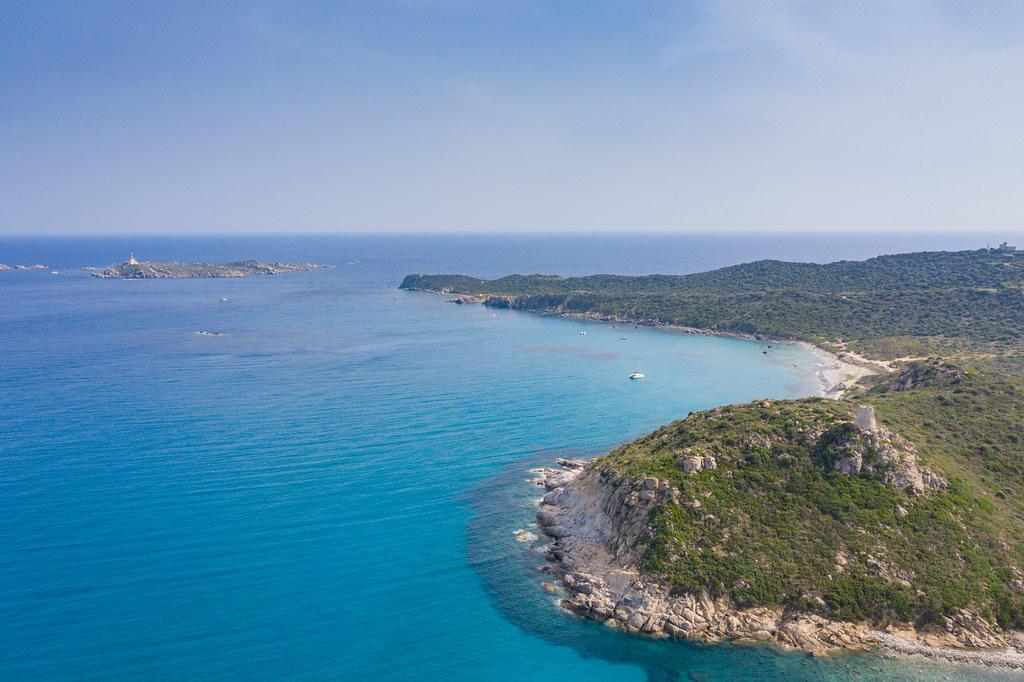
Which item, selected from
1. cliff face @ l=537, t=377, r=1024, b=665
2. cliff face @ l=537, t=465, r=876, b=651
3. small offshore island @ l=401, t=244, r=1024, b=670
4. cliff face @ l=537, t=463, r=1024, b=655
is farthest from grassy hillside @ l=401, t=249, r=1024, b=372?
cliff face @ l=537, t=465, r=876, b=651

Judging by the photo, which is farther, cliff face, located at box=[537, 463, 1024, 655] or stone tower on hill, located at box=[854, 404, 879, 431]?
stone tower on hill, located at box=[854, 404, 879, 431]

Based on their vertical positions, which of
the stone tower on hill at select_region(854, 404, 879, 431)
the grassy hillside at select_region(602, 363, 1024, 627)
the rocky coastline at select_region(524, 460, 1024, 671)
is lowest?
the rocky coastline at select_region(524, 460, 1024, 671)

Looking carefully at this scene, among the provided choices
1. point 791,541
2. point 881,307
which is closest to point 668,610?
point 791,541

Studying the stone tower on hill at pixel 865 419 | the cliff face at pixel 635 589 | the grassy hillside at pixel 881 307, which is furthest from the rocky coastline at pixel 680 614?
the grassy hillside at pixel 881 307

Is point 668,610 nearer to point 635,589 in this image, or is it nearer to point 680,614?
point 680,614

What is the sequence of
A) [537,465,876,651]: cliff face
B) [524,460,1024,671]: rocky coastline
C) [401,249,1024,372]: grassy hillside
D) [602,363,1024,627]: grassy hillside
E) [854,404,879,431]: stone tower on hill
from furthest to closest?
[401,249,1024,372]: grassy hillside, [854,404,879,431]: stone tower on hill, [602,363,1024,627]: grassy hillside, [537,465,876,651]: cliff face, [524,460,1024,671]: rocky coastline

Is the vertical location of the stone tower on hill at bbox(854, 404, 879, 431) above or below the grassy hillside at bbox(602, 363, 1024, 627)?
above

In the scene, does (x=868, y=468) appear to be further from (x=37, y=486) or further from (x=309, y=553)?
(x=37, y=486)

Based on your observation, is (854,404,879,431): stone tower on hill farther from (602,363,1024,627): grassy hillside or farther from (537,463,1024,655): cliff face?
(537,463,1024,655): cliff face
